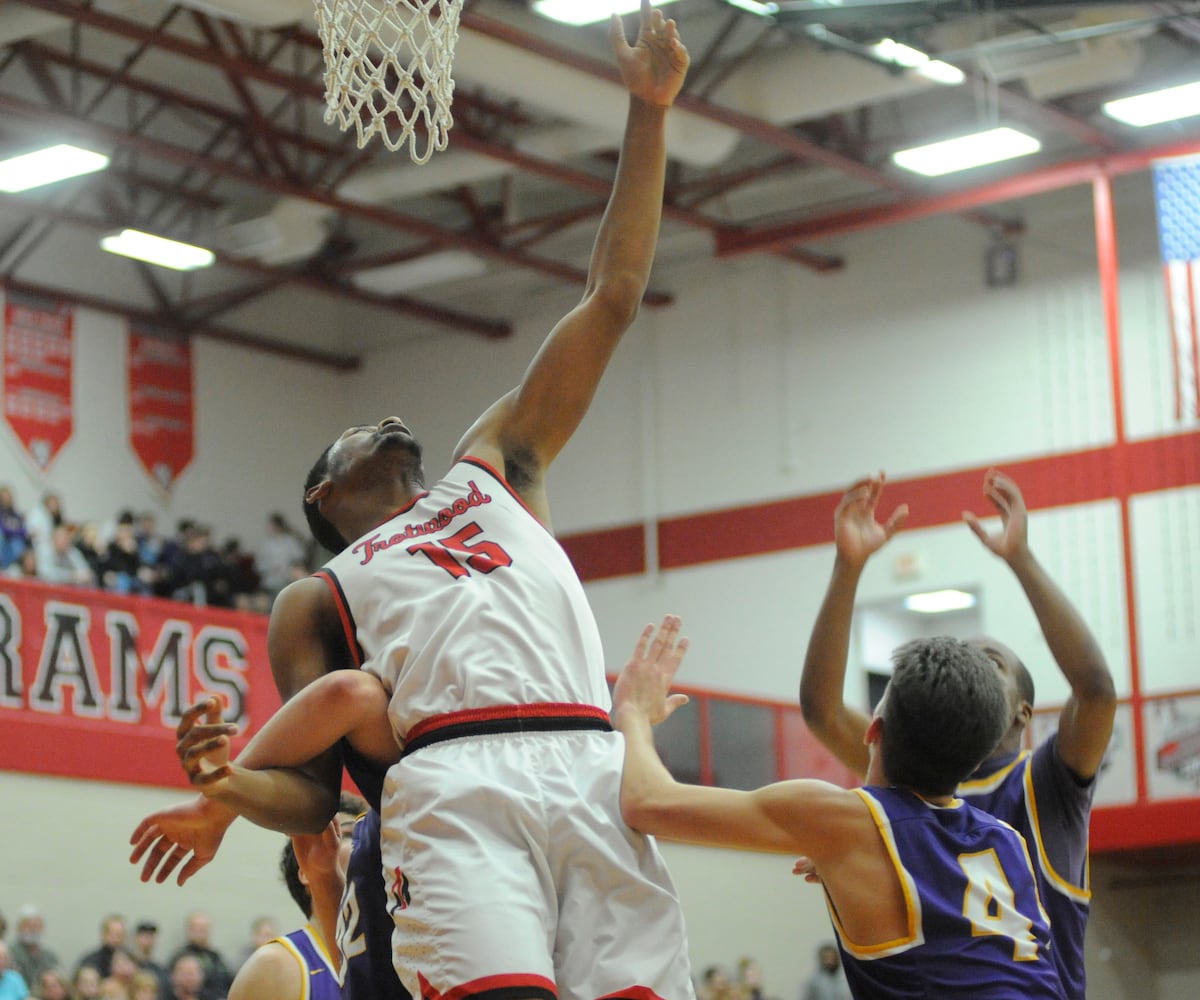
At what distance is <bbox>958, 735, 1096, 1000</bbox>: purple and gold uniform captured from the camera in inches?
163

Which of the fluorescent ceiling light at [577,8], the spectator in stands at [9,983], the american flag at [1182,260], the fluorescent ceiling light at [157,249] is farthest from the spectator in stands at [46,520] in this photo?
the american flag at [1182,260]

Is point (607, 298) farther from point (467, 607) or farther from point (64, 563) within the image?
point (64, 563)

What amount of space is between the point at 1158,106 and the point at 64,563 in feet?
35.4

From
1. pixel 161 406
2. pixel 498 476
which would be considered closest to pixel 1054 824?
pixel 498 476

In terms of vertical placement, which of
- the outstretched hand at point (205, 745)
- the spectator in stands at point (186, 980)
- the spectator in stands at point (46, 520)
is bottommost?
the spectator in stands at point (186, 980)

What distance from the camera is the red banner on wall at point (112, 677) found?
1417 centimetres

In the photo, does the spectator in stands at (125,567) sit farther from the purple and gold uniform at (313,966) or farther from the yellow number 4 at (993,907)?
the yellow number 4 at (993,907)

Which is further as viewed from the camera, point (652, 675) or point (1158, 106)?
point (1158, 106)

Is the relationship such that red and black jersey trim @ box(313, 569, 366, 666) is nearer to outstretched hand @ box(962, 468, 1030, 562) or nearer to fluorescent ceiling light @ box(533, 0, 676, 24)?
outstretched hand @ box(962, 468, 1030, 562)

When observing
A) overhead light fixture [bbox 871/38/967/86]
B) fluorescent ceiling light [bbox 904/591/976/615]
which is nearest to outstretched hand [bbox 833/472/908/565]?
overhead light fixture [bbox 871/38/967/86]

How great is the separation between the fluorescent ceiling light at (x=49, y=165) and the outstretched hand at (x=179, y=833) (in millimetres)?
15239

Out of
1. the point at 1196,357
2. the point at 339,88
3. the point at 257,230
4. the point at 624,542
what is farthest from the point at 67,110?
the point at 339,88

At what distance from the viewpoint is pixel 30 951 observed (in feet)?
42.2

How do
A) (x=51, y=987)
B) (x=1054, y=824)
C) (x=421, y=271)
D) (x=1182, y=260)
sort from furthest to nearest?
(x=421, y=271) < (x=1182, y=260) < (x=51, y=987) < (x=1054, y=824)
